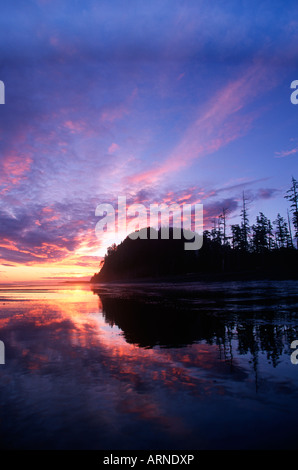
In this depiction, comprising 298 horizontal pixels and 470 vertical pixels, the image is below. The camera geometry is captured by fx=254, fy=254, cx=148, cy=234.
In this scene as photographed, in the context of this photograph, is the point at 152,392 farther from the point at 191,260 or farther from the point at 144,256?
the point at 144,256

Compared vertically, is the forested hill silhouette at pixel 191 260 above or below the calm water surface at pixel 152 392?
above

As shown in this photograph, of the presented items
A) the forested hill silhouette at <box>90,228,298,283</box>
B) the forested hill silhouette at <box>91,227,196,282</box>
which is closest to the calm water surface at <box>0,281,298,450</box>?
the forested hill silhouette at <box>90,228,298,283</box>

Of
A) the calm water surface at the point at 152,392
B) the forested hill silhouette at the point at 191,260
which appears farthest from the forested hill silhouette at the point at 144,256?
the calm water surface at the point at 152,392

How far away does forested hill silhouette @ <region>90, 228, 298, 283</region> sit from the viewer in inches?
2146

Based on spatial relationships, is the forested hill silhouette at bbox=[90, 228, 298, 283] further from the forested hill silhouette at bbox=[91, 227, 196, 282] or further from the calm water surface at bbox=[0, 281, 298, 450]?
the calm water surface at bbox=[0, 281, 298, 450]

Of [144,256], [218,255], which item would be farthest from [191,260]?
[144,256]

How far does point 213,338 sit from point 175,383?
4026 mm

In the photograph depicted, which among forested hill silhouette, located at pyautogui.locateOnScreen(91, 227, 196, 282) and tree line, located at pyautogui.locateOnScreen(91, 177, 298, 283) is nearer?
tree line, located at pyautogui.locateOnScreen(91, 177, 298, 283)

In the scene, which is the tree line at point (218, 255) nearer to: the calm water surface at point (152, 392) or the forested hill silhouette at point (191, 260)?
the forested hill silhouette at point (191, 260)

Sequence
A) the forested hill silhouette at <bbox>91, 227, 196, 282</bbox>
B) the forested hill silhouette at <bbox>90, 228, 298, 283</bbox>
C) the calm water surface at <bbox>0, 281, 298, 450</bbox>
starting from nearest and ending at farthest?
the calm water surface at <bbox>0, 281, 298, 450</bbox>
the forested hill silhouette at <bbox>90, 228, 298, 283</bbox>
the forested hill silhouette at <bbox>91, 227, 196, 282</bbox>

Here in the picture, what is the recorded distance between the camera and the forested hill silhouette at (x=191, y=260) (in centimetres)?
5450

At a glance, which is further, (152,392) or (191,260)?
(191,260)

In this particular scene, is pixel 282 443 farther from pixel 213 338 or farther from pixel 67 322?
pixel 67 322

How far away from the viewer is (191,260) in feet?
325
